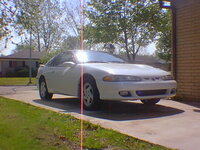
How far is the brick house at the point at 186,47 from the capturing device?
6.79 metres

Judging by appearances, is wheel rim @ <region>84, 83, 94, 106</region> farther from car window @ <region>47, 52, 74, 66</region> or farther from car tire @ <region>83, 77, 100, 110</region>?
car window @ <region>47, 52, 74, 66</region>

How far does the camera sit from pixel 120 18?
83.2ft

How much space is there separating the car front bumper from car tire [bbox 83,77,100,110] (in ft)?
0.60

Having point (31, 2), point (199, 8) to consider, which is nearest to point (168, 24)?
point (31, 2)

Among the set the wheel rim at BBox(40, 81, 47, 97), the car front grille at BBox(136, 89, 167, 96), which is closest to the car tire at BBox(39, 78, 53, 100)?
the wheel rim at BBox(40, 81, 47, 97)

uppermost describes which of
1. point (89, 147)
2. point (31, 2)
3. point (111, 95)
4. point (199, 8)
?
point (31, 2)

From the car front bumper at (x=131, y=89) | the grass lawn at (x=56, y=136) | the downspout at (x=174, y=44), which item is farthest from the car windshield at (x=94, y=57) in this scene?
the grass lawn at (x=56, y=136)

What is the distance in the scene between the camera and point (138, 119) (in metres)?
4.60

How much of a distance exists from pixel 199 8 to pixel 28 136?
17.7 feet

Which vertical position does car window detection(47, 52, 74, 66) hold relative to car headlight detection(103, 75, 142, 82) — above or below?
above

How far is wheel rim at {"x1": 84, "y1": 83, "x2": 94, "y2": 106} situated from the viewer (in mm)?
5422

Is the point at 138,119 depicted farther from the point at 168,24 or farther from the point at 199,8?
the point at 168,24

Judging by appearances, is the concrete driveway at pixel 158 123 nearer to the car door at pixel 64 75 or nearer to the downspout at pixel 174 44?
the car door at pixel 64 75

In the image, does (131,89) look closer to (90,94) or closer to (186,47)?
(90,94)
